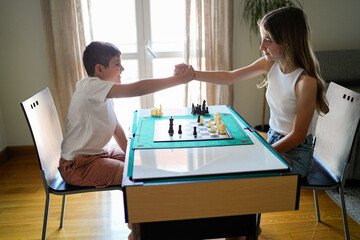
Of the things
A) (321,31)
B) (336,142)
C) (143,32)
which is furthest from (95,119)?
(321,31)

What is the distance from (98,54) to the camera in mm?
2082

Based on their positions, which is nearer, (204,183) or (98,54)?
(204,183)

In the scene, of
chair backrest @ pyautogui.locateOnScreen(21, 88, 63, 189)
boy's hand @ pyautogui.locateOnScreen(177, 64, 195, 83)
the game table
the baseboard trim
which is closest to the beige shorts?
chair backrest @ pyautogui.locateOnScreen(21, 88, 63, 189)

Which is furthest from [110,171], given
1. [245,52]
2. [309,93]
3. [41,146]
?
[245,52]

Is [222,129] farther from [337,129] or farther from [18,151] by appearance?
[18,151]

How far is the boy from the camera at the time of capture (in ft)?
6.43

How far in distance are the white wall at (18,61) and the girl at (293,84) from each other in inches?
104

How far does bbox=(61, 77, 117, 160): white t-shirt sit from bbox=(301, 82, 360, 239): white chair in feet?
4.25

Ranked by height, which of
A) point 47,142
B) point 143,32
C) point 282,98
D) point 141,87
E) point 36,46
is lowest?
point 47,142

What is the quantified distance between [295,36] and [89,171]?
1.50 meters

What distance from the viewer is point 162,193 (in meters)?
1.38

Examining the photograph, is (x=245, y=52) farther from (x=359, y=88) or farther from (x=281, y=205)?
(x=281, y=205)

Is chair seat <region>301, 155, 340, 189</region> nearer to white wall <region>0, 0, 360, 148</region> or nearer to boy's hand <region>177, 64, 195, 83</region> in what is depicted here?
Answer: boy's hand <region>177, 64, 195, 83</region>

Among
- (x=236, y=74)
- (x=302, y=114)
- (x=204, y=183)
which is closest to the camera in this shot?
(x=204, y=183)
